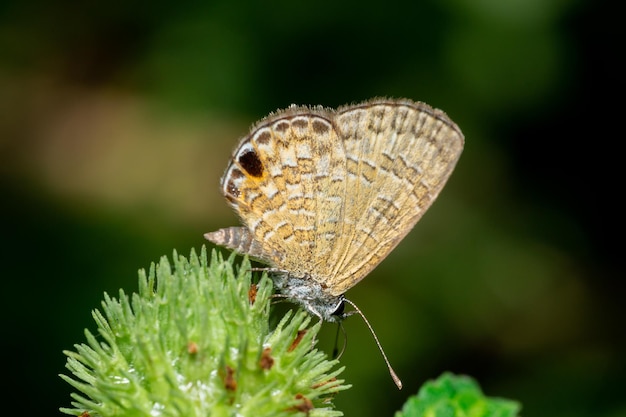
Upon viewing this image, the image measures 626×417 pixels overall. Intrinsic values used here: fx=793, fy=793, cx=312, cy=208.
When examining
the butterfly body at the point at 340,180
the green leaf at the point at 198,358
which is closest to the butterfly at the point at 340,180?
the butterfly body at the point at 340,180

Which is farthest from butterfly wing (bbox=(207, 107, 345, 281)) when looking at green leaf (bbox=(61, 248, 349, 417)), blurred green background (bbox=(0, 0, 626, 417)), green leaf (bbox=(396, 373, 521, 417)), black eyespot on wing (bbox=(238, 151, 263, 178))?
blurred green background (bbox=(0, 0, 626, 417))

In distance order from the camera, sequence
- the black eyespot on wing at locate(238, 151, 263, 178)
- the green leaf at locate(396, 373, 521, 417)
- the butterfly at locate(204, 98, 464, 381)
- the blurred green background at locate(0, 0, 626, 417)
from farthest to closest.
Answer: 1. the blurred green background at locate(0, 0, 626, 417)
2. the black eyespot on wing at locate(238, 151, 263, 178)
3. the butterfly at locate(204, 98, 464, 381)
4. the green leaf at locate(396, 373, 521, 417)

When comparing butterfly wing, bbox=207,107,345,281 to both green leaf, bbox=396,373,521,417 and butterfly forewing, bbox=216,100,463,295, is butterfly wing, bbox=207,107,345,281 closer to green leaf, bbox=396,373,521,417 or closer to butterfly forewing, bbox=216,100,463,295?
butterfly forewing, bbox=216,100,463,295

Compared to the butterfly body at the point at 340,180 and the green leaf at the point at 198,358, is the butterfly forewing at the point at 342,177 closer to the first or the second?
the butterfly body at the point at 340,180

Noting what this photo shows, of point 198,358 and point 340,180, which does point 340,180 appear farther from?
point 198,358

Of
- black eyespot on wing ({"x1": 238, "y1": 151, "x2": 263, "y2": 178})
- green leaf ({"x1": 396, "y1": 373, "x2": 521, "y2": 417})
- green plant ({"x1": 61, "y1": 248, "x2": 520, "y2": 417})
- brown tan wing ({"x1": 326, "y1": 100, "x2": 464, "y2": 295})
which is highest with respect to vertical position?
black eyespot on wing ({"x1": 238, "y1": 151, "x2": 263, "y2": 178})

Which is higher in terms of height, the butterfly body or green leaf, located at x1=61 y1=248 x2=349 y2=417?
the butterfly body

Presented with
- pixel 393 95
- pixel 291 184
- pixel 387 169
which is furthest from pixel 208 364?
pixel 393 95
